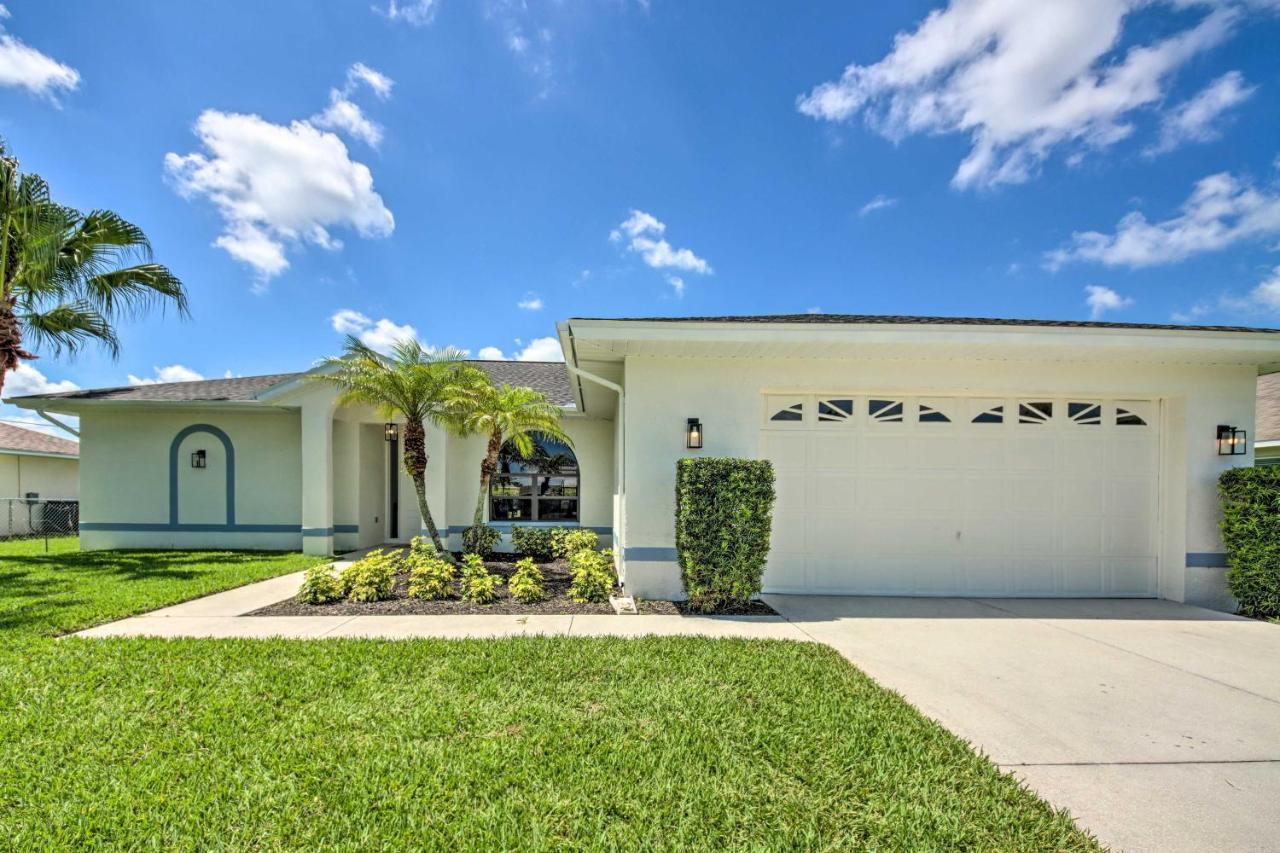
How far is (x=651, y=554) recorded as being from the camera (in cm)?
658

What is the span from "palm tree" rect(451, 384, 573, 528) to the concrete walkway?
→ 3694 millimetres

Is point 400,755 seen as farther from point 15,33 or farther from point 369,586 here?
point 15,33

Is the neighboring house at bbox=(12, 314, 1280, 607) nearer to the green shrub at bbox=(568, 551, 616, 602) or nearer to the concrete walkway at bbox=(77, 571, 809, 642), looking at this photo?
the green shrub at bbox=(568, 551, 616, 602)

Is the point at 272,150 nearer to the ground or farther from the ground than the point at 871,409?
farther from the ground

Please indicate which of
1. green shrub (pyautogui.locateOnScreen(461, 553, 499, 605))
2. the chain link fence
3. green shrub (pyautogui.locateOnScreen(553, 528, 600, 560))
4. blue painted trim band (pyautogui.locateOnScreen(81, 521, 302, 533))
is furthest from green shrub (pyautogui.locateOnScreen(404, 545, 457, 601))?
the chain link fence

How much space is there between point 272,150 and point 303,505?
21.6 feet

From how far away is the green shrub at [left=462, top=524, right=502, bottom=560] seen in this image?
9.69 m

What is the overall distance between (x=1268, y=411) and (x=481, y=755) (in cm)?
1544

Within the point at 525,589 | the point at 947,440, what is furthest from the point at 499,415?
the point at 947,440

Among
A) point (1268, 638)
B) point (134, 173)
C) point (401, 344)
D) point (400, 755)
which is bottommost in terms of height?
point (1268, 638)

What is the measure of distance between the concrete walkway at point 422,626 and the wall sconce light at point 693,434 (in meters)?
2.02

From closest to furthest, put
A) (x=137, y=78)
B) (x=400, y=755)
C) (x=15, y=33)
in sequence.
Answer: (x=400, y=755) < (x=15, y=33) < (x=137, y=78)

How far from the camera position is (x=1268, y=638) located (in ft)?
17.6

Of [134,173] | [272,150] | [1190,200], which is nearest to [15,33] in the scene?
[134,173]
